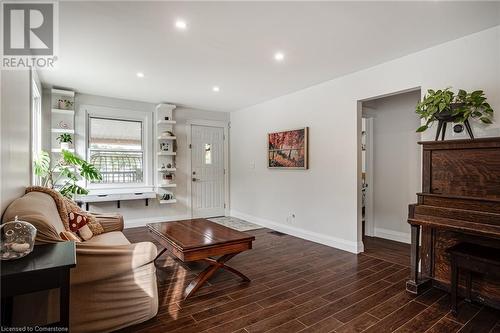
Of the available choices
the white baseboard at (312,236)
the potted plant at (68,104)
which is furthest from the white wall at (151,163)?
the white baseboard at (312,236)

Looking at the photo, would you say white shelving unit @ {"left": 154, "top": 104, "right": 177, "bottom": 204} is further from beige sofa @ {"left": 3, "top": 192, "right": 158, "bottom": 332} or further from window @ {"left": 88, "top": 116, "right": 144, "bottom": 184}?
beige sofa @ {"left": 3, "top": 192, "right": 158, "bottom": 332}

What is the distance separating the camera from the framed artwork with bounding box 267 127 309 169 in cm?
441

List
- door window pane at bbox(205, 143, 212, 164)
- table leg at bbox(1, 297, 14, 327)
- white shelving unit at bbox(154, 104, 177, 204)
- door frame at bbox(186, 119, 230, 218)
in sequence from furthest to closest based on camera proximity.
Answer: door window pane at bbox(205, 143, 212, 164), door frame at bbox(186, 119, 230, 218), white shelving unit at bbox(154, 104, 177, 204), table leg at bbox(1, 297, 14, 327)

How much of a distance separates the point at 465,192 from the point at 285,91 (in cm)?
302

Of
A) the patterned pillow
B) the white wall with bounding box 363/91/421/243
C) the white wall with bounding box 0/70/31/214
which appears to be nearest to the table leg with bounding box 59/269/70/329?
the white wall with bounding box 0/70/31/214

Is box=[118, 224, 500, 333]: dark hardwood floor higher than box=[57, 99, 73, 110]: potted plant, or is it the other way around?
box=[57, 99, 73, 110]: potted plant

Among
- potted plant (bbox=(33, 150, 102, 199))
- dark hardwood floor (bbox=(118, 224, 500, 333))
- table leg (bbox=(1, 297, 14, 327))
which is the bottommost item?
dark hardwood floor (bbox=(118, 224, 500, 333))

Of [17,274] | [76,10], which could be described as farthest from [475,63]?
[17,274]

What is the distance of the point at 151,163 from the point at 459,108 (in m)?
4.97

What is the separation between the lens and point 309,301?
7.83 ft

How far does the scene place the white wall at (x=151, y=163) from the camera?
4773 millimetres

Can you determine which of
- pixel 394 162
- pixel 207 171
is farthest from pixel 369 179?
pixel 207 171

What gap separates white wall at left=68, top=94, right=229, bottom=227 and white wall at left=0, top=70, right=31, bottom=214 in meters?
1.87

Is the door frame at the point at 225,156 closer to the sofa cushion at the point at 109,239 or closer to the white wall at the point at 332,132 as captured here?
the white wall at the point at 332,132
